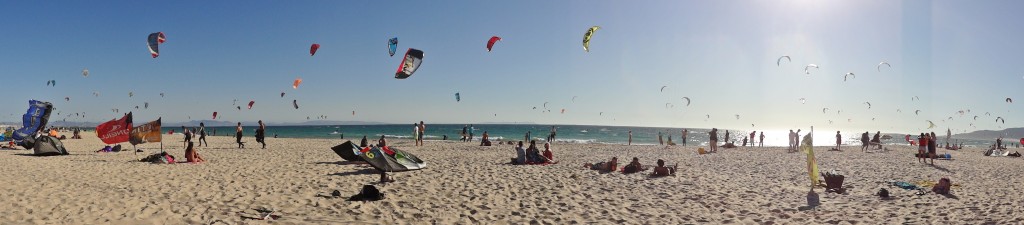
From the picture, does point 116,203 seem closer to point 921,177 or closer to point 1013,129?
point 921,177

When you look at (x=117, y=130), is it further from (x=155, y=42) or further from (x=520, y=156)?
(x=520, y=156)

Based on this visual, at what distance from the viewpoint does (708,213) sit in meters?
7.48

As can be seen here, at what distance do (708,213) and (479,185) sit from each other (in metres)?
4.26

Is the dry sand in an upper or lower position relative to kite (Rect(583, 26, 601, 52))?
lower

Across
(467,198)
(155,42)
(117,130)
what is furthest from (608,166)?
(155,42)

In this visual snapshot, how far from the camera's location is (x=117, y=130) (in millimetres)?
14273

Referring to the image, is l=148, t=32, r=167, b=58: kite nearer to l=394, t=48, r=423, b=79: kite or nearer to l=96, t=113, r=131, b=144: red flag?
l=96, t=113, r=131, b=144: red flag

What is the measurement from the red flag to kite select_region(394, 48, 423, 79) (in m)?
7.84

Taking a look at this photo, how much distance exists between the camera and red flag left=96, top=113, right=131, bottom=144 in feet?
46.6

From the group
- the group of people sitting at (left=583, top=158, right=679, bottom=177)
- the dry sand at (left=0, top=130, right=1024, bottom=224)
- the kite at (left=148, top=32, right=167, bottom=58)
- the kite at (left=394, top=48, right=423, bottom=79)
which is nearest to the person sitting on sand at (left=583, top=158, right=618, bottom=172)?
the group of people sitting at (left=583, top=158, right=679, bottom=177)

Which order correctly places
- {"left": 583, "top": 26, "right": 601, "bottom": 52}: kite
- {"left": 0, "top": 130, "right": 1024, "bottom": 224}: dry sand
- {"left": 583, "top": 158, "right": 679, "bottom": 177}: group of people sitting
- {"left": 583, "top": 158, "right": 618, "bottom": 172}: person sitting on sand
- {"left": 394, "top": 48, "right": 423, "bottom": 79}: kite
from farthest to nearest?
{"left": 583, "top": 26, "right": 601, "bottom": 52}: kite < {"left": 394, "top": 48, "right": 423, "bottom": 79}: kite < {"left": 583, "top": 158, "right": 618, "bottom": 172}: person sitting on sand < {"left": 583, "top": 158, "right": 679, "bottom": 177}: group of people sitting < {"left": 0, "top": 130, "right": 1024, "bottom": 224}: dry sand

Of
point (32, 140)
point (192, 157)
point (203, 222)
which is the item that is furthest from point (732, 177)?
point (32, 140)

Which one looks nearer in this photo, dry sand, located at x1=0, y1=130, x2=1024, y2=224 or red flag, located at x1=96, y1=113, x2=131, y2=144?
dry sand, located at x1=0, y1=130, x2=1024, y2=224

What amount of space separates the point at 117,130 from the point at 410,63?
8.45 meters
